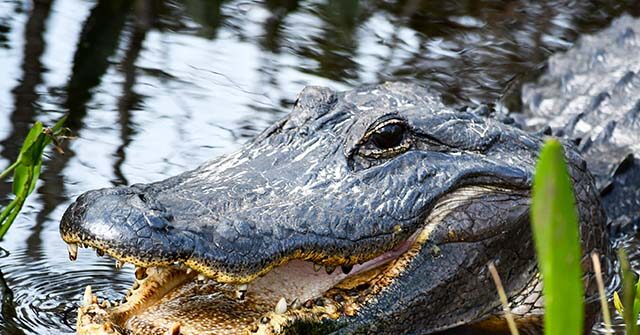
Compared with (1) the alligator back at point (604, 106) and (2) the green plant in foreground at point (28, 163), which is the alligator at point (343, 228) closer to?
(2) the green plant in foreground at point (28, 163)

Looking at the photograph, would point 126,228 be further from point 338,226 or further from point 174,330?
point 338,226

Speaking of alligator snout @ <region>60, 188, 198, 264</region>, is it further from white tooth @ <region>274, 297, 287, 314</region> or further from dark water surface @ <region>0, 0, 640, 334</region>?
dark water surface @ <region>0, 0, 640, 334</region>

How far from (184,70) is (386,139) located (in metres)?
2.52

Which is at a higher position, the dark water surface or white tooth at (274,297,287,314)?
white tooth at (274,297,287,314)

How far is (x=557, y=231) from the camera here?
1.32 metres

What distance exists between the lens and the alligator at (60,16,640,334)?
281 cm

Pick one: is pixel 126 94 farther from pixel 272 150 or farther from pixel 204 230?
pixel 204 230

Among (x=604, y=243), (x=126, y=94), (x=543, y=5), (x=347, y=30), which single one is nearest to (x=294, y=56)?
(x=347, y=30)

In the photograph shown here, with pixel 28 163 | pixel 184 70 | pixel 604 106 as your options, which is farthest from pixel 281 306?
pixel 184 70

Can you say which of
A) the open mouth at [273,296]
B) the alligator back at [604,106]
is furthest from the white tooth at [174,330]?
the alligator back at [604,106]

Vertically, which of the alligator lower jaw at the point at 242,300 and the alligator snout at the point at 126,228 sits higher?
the alligator snout at the point at 126,228

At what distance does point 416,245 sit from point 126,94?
245 cm

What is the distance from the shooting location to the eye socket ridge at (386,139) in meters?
3.41

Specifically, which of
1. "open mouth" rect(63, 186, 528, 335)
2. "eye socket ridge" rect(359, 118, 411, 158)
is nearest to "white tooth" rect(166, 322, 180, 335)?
"open mouth" rect(63, 186, 528, 335)
